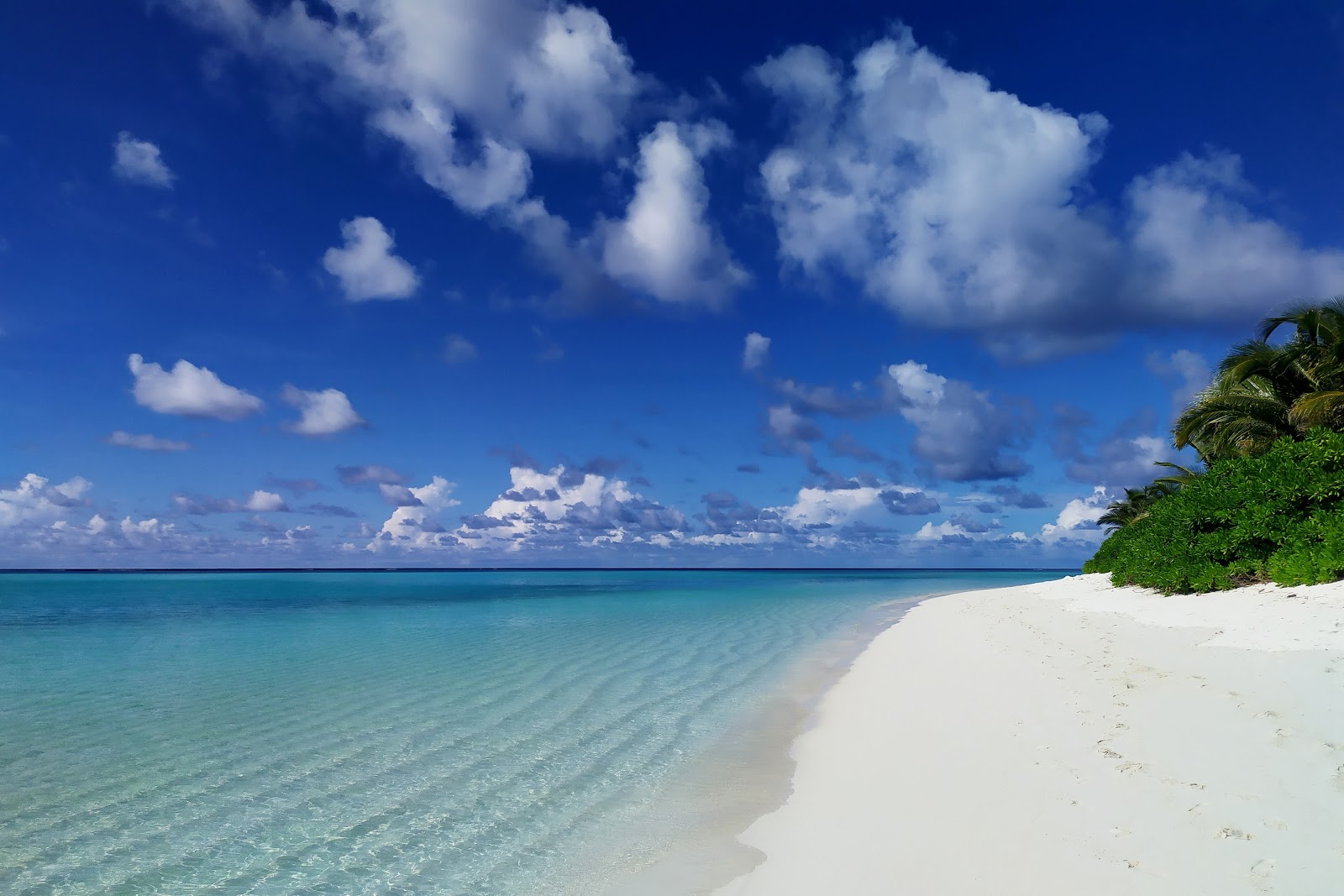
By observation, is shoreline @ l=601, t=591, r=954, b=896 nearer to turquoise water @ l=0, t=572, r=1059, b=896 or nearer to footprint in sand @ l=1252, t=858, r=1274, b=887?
turquoise water @ l=0, t=572, r=1059, b=896

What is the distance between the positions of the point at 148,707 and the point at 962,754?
1327 centimetres

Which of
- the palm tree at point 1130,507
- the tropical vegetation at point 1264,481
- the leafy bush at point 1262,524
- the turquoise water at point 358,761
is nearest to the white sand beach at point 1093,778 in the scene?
the turquoise water at point 358,761

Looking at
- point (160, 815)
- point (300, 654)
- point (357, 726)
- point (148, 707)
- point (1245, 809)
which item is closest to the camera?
point (1245, 809)

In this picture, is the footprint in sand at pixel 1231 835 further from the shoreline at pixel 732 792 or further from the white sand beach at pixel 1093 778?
the shoreline at pixel 732 792

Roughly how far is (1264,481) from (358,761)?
19073 mm

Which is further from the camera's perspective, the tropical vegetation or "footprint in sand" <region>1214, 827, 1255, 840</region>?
the tropical vegetation

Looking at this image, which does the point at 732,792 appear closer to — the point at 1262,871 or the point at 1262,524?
the point at 1262,871

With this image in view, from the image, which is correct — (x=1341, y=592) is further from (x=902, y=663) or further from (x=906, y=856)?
(x=906, y=856)

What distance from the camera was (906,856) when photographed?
5.26 m

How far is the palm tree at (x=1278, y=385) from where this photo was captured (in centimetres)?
1975

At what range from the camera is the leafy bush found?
13.4 m

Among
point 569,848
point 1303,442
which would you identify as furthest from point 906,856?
point 1303,442

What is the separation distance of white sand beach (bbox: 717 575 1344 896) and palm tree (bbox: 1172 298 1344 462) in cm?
1159

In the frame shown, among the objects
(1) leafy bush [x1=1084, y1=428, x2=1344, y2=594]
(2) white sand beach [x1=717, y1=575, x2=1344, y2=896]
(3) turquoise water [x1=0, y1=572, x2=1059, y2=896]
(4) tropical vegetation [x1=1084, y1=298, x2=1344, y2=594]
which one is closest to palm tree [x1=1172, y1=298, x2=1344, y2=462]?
(4) tropical vegetation [x1=1084, y1=298, x2=1344, y2=594]
